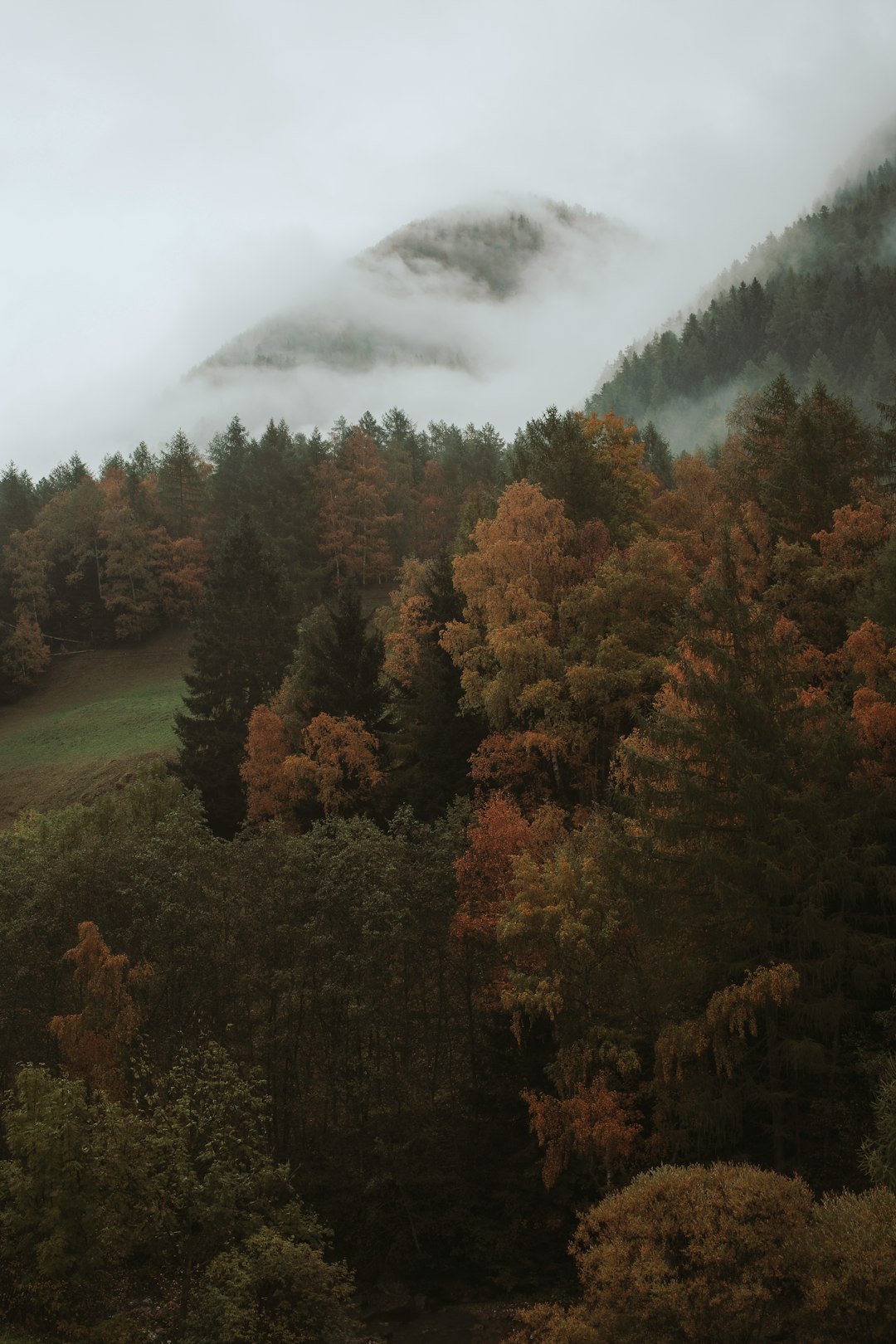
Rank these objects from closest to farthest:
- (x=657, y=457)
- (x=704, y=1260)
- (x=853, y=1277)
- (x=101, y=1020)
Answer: (x=853, y=1277) → (x=704, y=1260) → (x=101, y=1020) → (x=657, y=457)

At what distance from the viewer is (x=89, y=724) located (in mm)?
69812

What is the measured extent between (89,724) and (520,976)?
53.8 meters

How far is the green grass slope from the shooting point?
2286 inches

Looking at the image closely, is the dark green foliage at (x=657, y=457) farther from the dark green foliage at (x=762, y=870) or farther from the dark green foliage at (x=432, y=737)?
the dark green foliage at (x=762, y=870)

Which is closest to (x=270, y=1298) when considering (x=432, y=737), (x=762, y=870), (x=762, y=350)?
(x=762, y=870)

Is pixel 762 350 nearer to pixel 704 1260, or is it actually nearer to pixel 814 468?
pixel 814 468

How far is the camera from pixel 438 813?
38.2 meters

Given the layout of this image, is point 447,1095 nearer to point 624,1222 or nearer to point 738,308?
point 624,1222

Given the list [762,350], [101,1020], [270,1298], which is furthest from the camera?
[762,350]

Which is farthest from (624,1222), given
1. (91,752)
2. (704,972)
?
(91,752)

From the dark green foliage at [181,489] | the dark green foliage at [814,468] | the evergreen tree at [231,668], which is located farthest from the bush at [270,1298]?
the dark green foliage at [181,489]

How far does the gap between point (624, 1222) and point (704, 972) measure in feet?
24.3

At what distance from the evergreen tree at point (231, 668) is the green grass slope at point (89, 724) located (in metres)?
8.75

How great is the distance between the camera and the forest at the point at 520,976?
19031 mm
